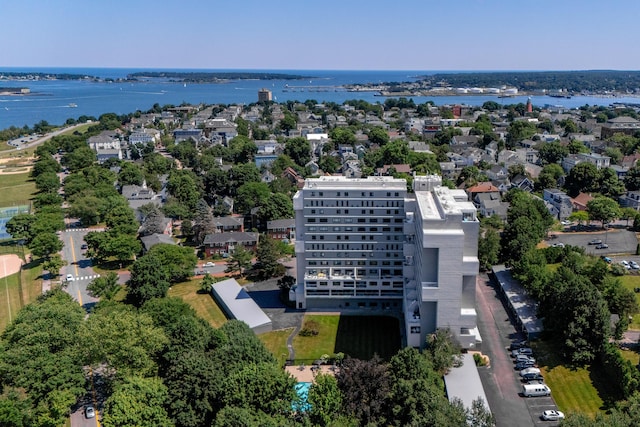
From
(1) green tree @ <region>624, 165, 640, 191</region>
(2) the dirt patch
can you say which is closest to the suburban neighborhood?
(1) green tree @ <region>624, 165, 640, 191</region>

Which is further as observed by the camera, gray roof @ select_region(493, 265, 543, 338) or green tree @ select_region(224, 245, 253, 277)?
green tree @ select_region(224, 245, 253, 277)

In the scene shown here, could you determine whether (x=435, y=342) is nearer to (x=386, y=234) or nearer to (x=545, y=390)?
(x=545, y=390)

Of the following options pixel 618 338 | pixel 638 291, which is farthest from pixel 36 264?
pixel 638 291

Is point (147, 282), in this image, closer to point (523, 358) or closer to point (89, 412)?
point (89, 412)

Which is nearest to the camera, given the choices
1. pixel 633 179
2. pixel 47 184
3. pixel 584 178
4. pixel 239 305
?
pixel 239 305

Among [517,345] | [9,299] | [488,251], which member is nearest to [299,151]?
[488,251]

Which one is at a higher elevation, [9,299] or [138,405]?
[138,405]

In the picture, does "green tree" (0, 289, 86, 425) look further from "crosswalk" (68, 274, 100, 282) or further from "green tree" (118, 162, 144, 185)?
"green tree" (118, 162, 144, 185)

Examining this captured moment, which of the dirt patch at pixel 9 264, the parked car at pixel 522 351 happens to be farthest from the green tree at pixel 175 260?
the parked car at pixel 522 351
